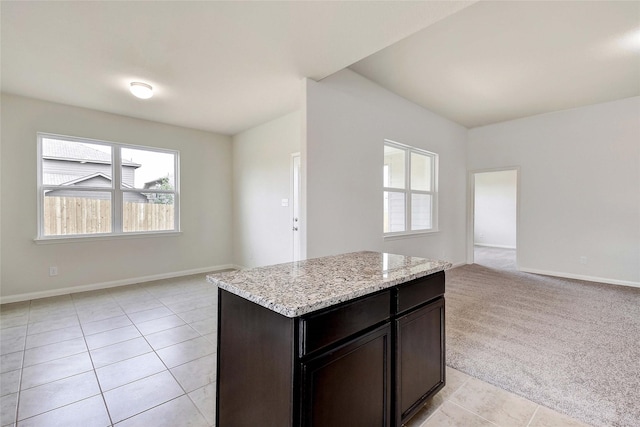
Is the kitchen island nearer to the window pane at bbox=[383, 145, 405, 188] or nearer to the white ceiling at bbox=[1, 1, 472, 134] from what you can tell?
the white ceiling at bbox=[1, 1, 472, 134]

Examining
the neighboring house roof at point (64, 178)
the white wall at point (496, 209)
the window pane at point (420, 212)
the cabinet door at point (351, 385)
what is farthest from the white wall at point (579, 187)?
the neighboring house roof at point (64, 178)

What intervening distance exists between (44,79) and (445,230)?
6332 mm

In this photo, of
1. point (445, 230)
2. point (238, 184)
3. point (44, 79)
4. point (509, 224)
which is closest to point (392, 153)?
point (445, 230)

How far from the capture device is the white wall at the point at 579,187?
14.4 ft

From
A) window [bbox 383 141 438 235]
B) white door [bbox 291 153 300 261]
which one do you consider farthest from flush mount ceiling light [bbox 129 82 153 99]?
window [bbox 383 141 438 235]

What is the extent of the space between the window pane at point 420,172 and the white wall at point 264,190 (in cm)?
212

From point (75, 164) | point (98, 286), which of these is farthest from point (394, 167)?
point (98, 286)

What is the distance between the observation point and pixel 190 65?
293cm

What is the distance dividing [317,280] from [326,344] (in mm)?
318

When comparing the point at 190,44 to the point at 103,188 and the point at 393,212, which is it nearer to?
the point at 103,188

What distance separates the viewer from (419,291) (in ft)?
5.10

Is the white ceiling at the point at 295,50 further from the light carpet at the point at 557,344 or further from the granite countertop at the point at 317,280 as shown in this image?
the light carpet at the point at 557,344

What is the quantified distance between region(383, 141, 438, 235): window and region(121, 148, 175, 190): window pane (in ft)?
12.3

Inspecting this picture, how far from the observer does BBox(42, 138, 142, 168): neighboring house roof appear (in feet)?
12.7
